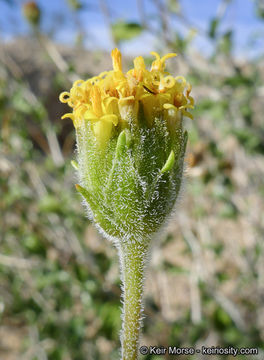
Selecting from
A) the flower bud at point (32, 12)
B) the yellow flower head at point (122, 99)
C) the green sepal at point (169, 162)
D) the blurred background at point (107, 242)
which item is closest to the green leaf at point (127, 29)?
the blurred background at point (107, 242)

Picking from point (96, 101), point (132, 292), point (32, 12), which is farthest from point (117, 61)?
point (32, 12)

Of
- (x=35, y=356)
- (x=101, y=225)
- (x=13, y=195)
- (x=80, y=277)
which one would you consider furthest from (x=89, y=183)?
(x=35, y=356)

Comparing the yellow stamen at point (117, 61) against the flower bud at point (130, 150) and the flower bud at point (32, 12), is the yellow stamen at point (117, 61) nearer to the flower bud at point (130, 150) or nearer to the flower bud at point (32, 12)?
the flower bud at point (130, 150)

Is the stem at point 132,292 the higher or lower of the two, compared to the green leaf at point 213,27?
lower

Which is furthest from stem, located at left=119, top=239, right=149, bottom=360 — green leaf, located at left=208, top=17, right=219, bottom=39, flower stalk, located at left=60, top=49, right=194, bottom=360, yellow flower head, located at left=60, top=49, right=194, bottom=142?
green leaf, located at left=208, top=17, right=219, bottom=39

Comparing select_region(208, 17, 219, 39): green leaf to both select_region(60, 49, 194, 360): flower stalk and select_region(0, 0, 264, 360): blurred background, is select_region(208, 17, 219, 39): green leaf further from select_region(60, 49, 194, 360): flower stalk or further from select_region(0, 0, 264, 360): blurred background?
select_region(60, 49, 194, 360): flower stalk

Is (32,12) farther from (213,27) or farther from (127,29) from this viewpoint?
(213,27)
